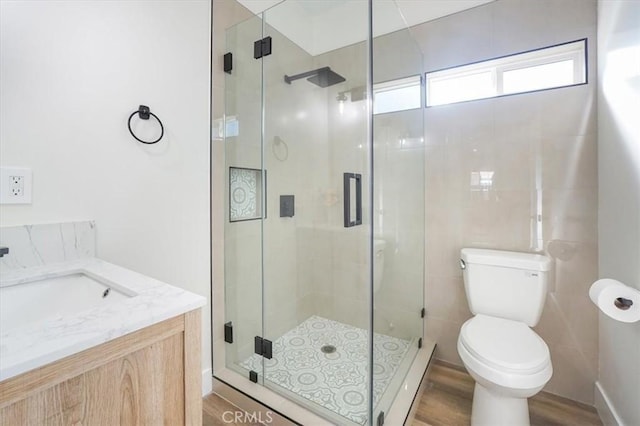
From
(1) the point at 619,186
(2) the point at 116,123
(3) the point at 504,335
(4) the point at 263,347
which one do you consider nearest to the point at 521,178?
(1) the point at 619,186

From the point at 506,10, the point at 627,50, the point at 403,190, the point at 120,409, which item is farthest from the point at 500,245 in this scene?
the point at 120,409

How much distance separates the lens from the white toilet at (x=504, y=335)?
48.9 inches

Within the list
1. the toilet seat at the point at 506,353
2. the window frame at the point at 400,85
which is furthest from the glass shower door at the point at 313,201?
the toilet seat at the point at 506,353

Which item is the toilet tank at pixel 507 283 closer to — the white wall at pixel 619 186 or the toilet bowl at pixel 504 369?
the toilet bowl at pixel 504 369

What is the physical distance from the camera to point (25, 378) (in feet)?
1.59

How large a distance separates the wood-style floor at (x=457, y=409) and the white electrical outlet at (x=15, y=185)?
4.37 ft

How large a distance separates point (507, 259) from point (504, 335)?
42 cm

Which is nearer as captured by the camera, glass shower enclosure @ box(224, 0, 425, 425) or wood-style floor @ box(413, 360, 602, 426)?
wood-style floor @ box(413, 360, 602, 426)

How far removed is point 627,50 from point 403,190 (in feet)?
3.83

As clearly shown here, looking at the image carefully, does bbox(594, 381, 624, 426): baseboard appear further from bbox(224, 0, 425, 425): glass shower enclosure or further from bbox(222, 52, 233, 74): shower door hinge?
bbox(222, 52, 233, 74): shower door hinge

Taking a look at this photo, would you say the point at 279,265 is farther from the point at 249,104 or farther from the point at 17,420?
the point at 17,420

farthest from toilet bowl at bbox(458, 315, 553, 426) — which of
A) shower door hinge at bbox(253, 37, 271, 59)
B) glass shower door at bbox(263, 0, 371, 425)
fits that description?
shower door hinge at bbox(253, 37, 271, 59)

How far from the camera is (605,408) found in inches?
58.8

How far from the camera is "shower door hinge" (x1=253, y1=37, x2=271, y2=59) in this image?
1.88 m
